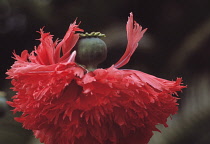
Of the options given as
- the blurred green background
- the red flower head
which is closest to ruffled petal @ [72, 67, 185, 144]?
the red flower head

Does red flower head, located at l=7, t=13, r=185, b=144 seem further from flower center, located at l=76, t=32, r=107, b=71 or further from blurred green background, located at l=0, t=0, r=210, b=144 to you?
blurred green background, located at l=0, t=0, r=210, b=144

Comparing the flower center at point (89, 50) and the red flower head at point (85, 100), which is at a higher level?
the flower center at point (89, 50)

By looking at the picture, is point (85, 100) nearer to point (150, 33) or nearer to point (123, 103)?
point (123, 103)

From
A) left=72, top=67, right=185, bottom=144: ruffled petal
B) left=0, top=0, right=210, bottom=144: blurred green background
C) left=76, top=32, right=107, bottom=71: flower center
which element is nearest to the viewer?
left=72, top=67, right=185, bottom=144: ruffled petal

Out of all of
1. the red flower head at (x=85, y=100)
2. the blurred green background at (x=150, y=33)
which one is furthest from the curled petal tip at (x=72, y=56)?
the blurred green background at (x=150, y=33)

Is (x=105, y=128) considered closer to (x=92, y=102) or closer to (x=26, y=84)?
(x=92, y=102)

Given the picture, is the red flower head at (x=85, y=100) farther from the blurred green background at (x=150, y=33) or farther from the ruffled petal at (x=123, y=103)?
the blurred green background at (x=150, y=33)
